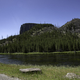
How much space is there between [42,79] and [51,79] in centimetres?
129

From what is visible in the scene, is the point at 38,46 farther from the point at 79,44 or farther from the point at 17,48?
the point at 79,44

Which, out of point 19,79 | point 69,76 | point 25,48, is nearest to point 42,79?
point 19,79

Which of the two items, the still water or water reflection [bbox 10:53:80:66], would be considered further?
the still water

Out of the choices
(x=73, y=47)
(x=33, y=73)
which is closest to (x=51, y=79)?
(x=33, y=73)

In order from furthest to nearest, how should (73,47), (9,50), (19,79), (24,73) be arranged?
(9,50) → (73,47) → (24,73) → (19,79)

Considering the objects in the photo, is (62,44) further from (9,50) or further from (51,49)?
(9,50)

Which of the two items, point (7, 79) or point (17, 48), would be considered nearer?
point (7, 79)

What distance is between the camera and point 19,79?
46.9ft

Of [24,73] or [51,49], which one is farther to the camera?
[51,49]

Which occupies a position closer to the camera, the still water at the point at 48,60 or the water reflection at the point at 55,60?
the water reflection at the point at 55,60

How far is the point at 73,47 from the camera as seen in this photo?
522 ft

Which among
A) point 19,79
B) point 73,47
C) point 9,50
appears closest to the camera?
point 19,79

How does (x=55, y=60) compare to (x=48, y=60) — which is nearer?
(x=55, y=60)

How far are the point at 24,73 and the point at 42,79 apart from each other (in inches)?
183
